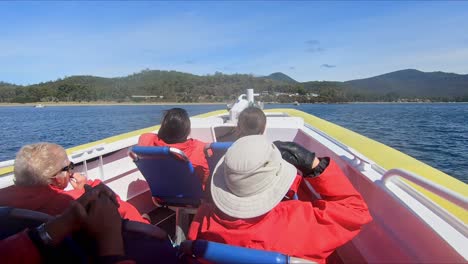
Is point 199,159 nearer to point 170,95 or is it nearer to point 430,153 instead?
point 430,153

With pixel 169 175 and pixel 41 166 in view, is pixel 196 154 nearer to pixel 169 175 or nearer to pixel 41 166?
pixel 169 175

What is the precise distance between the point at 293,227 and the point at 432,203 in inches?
23.4

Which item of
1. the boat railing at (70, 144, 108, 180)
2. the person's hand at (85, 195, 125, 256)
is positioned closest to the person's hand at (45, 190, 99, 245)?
the person's hand at (85, 195, 125, 256)

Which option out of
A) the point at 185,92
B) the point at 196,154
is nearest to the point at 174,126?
the point at 196,154

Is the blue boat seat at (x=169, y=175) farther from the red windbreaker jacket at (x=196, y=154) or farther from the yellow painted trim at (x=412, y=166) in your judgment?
the yellow painted trim at (x=412, y=166)

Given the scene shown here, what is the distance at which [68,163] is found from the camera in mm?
1208

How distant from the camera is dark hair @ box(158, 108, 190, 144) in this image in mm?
1893

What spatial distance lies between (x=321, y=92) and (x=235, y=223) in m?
63.3

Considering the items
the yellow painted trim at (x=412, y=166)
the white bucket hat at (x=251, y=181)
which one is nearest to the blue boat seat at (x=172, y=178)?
the white bucket hat at (x=251, y=181)

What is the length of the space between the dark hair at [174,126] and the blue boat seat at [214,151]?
0.69 ft

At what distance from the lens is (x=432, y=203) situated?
42.6 inches

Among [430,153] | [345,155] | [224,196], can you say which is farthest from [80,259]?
[430,153]

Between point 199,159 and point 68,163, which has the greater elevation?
point 68,163

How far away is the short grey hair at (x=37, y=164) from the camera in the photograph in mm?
1070
